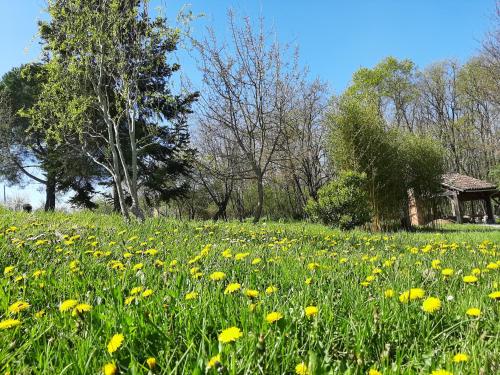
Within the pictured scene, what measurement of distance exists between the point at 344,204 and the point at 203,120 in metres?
7.88

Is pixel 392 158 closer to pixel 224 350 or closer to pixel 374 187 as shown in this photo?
pixel 374 187

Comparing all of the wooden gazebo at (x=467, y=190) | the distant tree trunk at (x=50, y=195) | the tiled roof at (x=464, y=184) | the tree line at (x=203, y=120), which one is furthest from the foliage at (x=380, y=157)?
the distant tree trunk at (x=50, y=195)

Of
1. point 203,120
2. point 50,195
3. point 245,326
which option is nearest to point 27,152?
point 50,195

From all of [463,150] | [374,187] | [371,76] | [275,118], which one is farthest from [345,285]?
[463,150]

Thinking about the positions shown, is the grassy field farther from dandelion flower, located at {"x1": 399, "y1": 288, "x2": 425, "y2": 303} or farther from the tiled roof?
the tiled roof

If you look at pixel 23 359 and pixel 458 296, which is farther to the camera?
pixel 458 296

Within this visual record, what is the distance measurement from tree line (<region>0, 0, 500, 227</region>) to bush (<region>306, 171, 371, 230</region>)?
29 cm

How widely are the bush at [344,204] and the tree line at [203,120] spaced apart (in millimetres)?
292

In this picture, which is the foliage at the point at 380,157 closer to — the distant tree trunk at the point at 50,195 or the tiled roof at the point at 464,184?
the tiled roof at the point at 464,184

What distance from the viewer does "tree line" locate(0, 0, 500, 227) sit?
9.74m

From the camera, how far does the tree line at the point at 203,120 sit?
32.0 feet

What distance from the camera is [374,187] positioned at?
1705 centimetres

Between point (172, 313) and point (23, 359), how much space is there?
0.55 meters

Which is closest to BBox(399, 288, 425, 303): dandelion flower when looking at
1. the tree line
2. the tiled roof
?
the tree line
